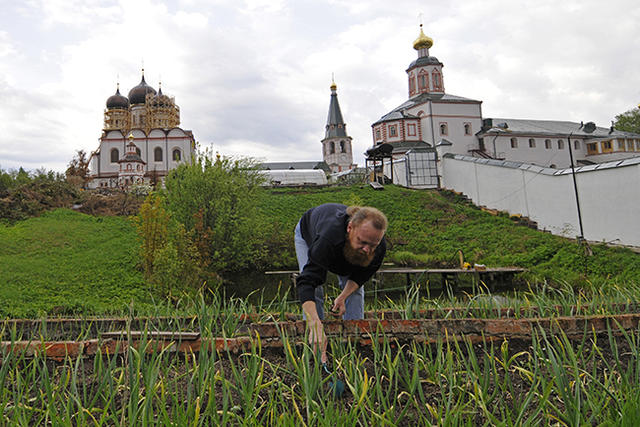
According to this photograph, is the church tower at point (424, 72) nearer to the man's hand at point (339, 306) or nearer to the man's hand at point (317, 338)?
the man's hand at point (339, 306)

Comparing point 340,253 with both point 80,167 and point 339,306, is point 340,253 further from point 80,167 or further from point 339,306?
point 80,167

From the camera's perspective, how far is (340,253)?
2.42 metres

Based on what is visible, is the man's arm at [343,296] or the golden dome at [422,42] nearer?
the man's arm at [343,296]

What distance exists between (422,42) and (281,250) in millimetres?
30547

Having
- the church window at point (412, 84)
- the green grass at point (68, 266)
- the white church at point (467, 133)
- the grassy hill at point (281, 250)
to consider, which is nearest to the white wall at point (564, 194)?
the grassy hill at point (281, 250)

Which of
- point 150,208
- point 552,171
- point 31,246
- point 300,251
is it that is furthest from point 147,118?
point 300,251

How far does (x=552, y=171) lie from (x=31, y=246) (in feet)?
62.5

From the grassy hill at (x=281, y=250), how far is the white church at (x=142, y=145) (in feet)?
60.1

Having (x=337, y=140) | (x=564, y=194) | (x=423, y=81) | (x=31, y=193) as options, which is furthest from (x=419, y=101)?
(x=31, y=193)

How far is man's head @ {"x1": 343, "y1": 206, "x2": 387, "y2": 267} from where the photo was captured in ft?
6.96

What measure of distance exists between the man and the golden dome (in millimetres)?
39742

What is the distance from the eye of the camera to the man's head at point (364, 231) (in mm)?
2121

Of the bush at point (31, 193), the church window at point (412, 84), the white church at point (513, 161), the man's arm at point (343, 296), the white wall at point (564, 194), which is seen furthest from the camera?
the church window at point (412, 84)

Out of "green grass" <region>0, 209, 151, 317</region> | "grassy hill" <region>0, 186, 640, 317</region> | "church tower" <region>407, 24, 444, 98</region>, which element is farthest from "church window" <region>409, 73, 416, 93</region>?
"green grass" <region>0, 209, 151, 317</region>
